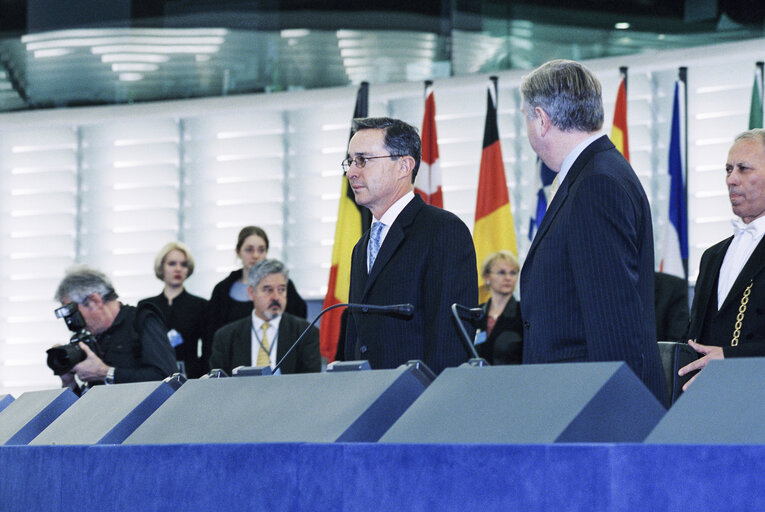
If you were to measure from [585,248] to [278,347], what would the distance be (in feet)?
11.2

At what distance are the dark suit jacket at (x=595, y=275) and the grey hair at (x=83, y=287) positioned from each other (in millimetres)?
2554

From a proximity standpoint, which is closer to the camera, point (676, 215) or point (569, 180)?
point (569, 180)

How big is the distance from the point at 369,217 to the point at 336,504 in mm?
5867

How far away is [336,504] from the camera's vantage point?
174 cm

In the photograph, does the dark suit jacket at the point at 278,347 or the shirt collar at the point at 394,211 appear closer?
the shirt collar at the point at 394,211

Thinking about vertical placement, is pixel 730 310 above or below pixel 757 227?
below

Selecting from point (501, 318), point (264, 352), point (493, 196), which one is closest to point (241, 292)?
point (264, 352)

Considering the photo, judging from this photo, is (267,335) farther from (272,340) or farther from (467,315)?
(467,315)

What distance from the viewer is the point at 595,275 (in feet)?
7.68

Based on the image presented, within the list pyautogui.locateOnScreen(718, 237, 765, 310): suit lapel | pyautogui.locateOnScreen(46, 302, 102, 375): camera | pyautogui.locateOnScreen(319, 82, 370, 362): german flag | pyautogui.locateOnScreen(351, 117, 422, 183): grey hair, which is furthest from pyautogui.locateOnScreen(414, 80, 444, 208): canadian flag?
pyautogui.locateOnScreen(718, 237, 765, 310): suit lapel

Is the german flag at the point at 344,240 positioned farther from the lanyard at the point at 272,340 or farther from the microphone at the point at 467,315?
the microphone at the point at 467,315

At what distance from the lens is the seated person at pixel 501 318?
19.7ft

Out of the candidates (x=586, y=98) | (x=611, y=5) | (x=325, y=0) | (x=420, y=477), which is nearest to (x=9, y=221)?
(x=325, y=0)

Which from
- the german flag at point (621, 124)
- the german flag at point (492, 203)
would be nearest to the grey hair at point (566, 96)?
the german flag at point (621, 124)
